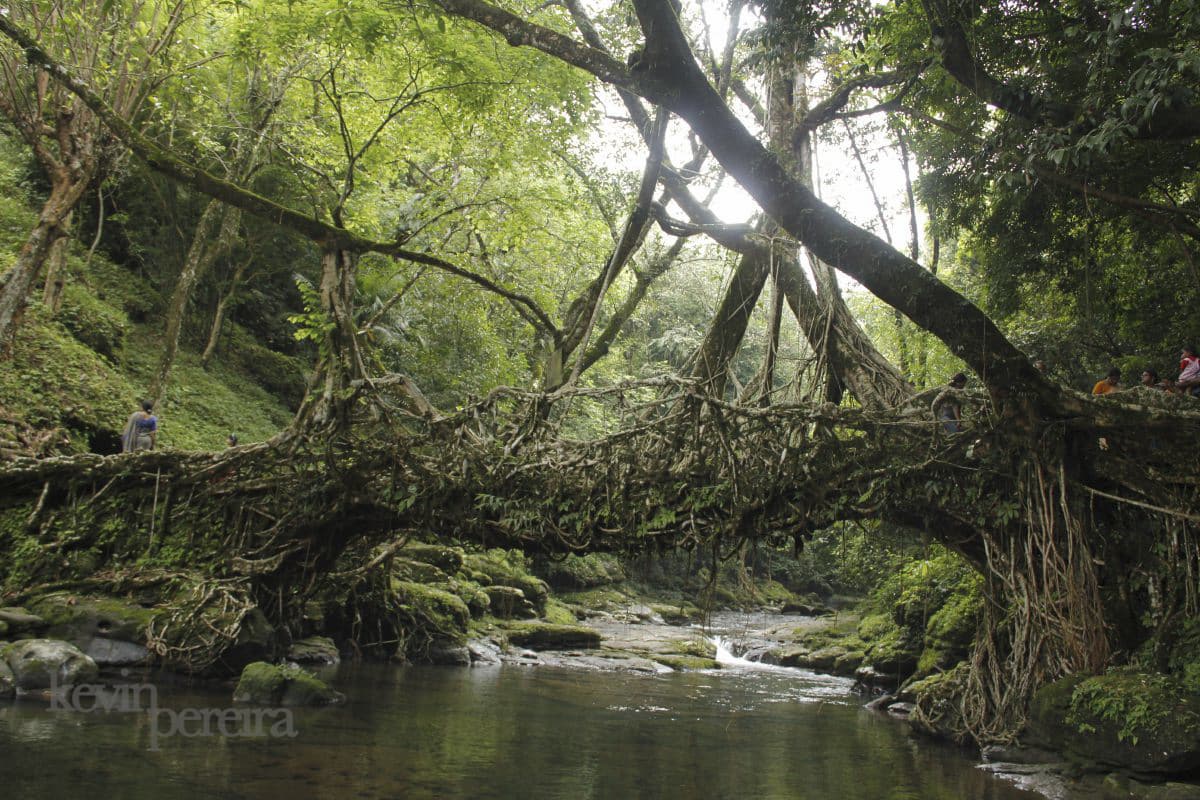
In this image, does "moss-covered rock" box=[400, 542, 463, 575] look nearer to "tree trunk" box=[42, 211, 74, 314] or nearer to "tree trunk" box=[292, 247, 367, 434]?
"tree trunk" box=[292, 247, 367, 434]

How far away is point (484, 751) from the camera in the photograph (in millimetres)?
7355

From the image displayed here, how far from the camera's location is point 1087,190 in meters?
6.59

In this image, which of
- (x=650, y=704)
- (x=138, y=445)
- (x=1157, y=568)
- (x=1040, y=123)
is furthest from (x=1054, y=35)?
(x=138, y=445)

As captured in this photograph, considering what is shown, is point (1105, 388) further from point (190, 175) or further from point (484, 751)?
point (190, 175)

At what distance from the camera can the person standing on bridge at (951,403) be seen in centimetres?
839

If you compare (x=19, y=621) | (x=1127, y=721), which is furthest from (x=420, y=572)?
(x=1127, y=721)

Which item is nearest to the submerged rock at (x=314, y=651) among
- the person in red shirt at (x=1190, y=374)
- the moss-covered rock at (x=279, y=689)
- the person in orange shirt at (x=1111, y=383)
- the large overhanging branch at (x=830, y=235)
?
the moss-covered rock at (x=279, y=689)

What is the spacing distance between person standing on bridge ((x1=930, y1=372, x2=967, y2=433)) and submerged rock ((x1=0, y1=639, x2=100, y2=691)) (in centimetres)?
889

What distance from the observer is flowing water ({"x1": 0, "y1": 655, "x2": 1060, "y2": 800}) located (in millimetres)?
5863

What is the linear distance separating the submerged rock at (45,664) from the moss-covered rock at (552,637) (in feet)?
27.3

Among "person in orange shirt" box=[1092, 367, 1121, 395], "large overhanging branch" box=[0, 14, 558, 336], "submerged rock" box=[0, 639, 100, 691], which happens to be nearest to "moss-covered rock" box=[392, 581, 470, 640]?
"submerged rock" box=[0, 639, 100, 691]

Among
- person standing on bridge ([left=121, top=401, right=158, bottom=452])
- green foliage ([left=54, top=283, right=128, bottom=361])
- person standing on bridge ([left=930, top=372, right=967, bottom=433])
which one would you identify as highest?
green foliage ([left=54, top=283, right=128, bottom=361])

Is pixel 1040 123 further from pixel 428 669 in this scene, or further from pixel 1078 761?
pixel 428 669

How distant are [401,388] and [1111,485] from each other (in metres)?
7.63
